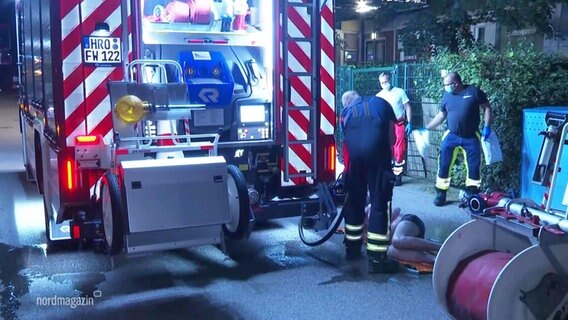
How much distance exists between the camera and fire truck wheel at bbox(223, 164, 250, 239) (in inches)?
203

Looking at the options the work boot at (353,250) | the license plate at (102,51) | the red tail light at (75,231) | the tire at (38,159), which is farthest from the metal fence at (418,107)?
the red tail light at (75,231)

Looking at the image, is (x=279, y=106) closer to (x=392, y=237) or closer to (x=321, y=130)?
(x=321, y=130)

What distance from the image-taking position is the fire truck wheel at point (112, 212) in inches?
178

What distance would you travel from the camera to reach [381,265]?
531cm

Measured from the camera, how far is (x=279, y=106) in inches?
232

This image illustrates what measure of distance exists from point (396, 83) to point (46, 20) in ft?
21.3

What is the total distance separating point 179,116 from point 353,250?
2034 mm

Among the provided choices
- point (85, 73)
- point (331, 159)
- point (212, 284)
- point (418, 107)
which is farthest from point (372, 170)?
point (418, 107)

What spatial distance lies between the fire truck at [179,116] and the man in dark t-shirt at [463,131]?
2.46 metres

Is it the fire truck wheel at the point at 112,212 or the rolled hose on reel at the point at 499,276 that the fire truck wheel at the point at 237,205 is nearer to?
the fire truck wheel at the point at 112,212

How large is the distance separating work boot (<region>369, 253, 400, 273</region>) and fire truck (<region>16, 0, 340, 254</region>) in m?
0.69

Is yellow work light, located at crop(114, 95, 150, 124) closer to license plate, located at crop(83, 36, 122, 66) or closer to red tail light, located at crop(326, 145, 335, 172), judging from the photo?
license plate, located at crop(83, 36, 122, 66)

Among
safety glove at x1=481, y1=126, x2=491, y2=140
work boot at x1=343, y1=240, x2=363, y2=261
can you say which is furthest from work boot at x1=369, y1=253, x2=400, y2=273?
safety glove at x1=481, y1=126, x2=491, y2=140

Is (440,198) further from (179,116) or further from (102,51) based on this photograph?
(102,51)
